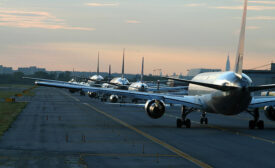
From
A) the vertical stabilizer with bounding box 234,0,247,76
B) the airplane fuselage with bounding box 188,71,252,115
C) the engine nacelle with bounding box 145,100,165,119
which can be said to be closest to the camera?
the airplane fuselage with bounding box 188,71,252,115

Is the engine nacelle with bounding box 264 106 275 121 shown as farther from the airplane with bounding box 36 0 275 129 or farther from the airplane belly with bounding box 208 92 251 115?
the airplane belly with bounding box 208 92 251 115

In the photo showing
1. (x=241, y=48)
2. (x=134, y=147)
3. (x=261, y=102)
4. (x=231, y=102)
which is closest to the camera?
(x=134, y=147)

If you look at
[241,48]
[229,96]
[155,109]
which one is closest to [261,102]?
[241,48]

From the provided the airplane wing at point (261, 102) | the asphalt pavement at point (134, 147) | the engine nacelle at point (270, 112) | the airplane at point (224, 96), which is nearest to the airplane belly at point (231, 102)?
the airplane at point (224, 96)

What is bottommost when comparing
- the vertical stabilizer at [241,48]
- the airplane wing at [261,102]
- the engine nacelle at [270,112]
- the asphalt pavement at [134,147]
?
the asphalt pavement at [134,147]

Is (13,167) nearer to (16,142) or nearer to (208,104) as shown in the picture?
(16,142)

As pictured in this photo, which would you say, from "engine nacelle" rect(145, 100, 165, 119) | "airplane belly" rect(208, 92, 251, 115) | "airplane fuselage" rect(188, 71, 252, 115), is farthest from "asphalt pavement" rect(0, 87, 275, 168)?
"airplane fuselage" rect(188, 71, 252, 115)

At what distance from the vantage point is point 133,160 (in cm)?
2172

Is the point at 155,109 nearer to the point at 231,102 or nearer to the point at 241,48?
the point at 231,102

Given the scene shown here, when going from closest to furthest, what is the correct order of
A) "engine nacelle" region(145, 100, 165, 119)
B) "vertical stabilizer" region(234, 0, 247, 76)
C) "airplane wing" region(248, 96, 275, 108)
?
1. "vertical stabilizer" region(234, 0, 247, 76)
2. "engine nacelle" region(145, 100, 165, 119)
3. "airplane wing" region(248, 96, 275, 108)

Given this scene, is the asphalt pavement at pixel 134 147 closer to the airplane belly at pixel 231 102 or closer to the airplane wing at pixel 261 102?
the airplane belly at pixel 231 102

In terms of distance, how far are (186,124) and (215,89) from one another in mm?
6186

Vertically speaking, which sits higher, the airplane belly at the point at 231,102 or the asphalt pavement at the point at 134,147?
the airplane belly at the point at 231,102

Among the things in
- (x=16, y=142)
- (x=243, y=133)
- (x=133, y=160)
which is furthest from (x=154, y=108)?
(x=133, y=160)
